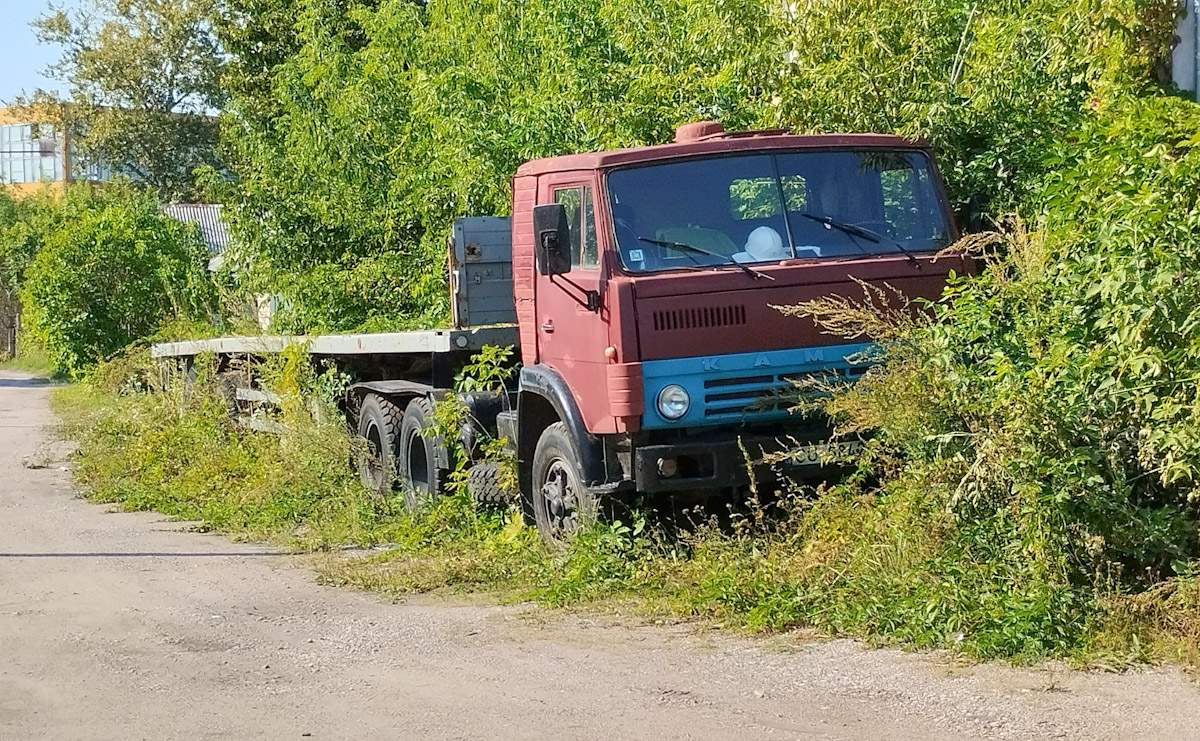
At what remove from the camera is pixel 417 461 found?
1175 centimetres

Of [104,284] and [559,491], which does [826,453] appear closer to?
[559,491]

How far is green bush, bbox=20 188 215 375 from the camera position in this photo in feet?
108

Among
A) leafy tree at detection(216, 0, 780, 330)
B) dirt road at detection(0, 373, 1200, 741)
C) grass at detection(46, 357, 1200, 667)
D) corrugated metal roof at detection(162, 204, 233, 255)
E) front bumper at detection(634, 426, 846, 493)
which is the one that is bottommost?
dirt road at detection(0, 373, 1200, 741)

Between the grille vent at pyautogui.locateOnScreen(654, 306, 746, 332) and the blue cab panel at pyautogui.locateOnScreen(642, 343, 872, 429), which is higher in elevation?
the grille vent at pyautogui.locateOnScreen(654, 306, 746, 332)

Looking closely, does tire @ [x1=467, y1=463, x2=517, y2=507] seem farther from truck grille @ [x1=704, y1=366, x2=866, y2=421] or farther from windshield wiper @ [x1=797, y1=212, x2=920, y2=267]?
windshield wiper @ [x1=797, y1=212, x2=920, y2=267]

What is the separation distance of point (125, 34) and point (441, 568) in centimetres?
5119

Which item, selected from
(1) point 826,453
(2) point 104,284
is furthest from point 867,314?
(2) point 104,284

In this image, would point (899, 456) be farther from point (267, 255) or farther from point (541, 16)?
point (267, 255)

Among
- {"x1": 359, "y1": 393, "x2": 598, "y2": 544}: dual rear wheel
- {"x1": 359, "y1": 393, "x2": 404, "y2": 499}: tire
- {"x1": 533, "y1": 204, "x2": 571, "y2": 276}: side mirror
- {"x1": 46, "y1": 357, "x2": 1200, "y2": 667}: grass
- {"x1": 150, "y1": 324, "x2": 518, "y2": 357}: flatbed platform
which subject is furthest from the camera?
{"x1": 359, "y1": 393, "x2": 404, "y2": 499}: tire

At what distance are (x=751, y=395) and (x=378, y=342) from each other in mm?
4487

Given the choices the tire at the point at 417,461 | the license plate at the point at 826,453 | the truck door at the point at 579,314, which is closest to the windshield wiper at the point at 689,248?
the truck door at the point at 579,314

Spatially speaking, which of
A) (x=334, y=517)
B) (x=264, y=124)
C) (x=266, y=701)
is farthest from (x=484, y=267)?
(x=264, y=124)

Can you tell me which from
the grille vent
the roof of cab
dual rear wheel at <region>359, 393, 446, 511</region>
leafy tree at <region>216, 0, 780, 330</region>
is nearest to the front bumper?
the grille vent

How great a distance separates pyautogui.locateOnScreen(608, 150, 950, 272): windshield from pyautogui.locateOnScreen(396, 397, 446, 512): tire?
342 centimetres
